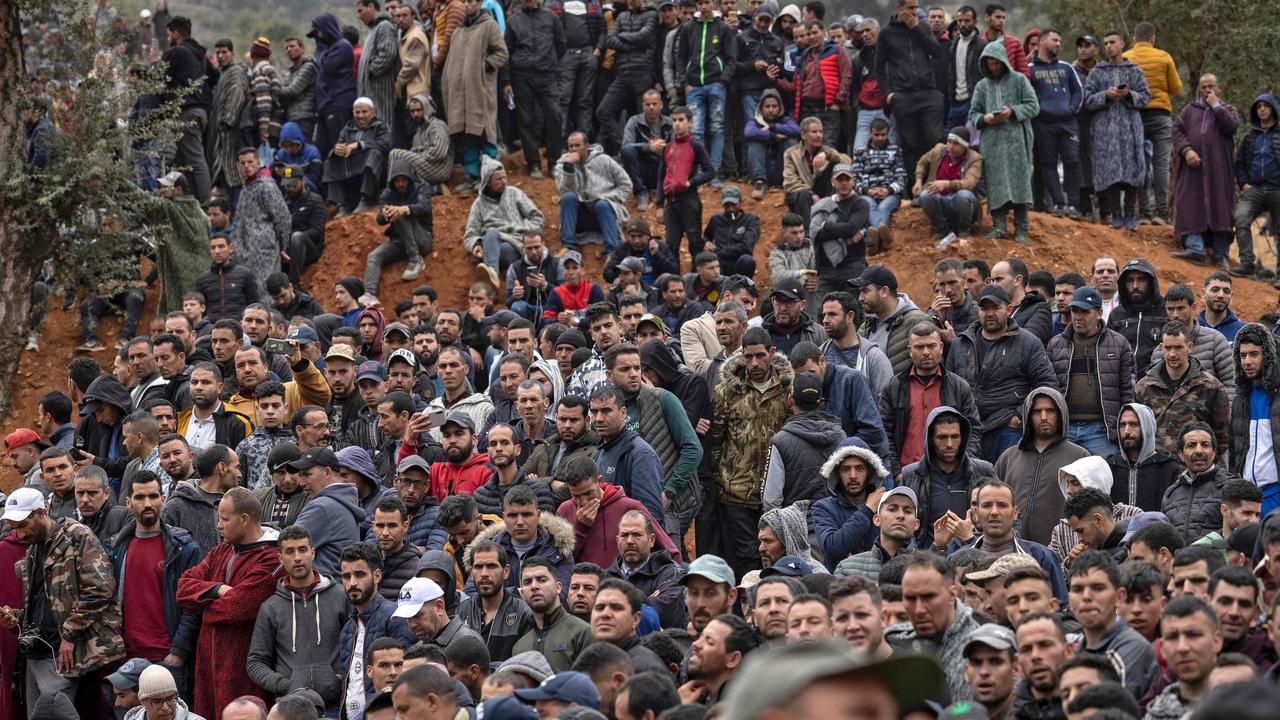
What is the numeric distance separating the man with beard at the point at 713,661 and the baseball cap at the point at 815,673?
15.4 feet

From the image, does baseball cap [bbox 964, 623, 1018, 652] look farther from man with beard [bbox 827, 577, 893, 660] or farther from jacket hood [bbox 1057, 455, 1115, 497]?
jacket hood [bbox 1057, 455, 1115, 497]

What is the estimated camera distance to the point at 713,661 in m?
6.92

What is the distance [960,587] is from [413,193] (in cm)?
1121

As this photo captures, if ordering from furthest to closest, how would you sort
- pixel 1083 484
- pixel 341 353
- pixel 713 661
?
1. pixel 341 353
2. pixel 1083 484
3. pixel 713 661

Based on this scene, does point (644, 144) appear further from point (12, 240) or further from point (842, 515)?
point (842, 515)

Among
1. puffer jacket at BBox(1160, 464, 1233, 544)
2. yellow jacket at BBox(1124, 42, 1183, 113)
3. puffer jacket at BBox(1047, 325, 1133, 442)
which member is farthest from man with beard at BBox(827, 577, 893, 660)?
yellow jacket at BBox(1124, 42, 1183, 113)

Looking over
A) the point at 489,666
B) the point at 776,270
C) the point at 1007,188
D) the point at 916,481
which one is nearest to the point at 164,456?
the point at 489,666

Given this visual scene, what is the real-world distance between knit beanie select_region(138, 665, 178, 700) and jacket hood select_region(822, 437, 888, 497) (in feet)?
13.2

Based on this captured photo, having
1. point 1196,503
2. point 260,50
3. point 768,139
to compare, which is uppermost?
point 260,50

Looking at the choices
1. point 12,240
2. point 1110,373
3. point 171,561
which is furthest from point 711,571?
point 12,240

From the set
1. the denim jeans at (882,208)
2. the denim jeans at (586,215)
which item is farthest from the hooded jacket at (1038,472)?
the denim jeans at (586,215)

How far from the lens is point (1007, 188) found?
54.2 feet

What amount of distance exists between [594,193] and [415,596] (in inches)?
381

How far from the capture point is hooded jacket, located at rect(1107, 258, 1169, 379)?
475 inches
